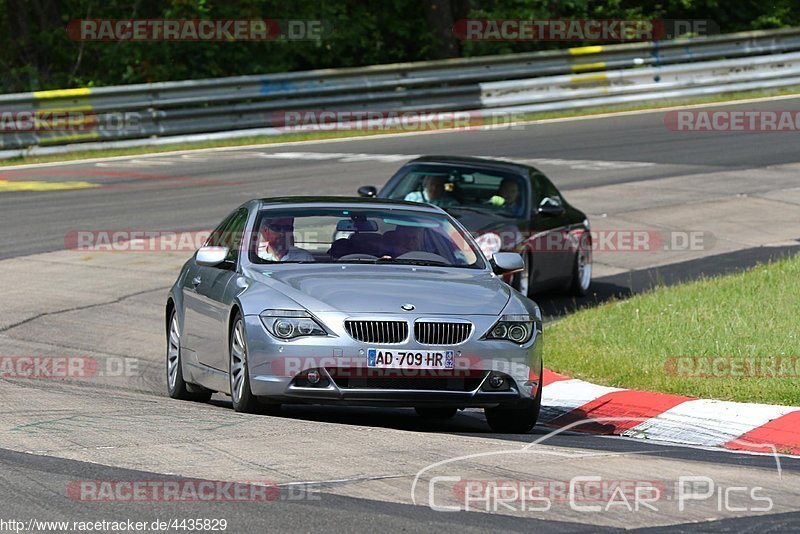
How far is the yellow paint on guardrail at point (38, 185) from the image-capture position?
74.8ft

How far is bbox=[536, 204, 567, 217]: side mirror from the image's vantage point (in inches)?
606

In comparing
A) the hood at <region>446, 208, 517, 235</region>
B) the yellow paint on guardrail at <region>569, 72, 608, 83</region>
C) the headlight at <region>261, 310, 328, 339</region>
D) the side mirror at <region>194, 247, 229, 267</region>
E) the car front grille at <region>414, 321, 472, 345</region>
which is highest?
the side mirror at <region>194, 247, 229, 267</region>

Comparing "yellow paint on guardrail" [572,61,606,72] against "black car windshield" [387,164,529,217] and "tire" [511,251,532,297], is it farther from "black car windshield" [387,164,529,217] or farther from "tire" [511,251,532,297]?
"tire" [511,251,532,297]

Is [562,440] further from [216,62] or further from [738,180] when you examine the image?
[216,62]

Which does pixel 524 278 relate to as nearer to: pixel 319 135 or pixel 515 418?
pixel 515 418

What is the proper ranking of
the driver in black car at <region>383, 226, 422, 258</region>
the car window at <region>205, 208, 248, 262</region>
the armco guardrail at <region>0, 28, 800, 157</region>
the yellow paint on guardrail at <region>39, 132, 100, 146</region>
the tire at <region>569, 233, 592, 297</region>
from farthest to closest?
the armco guardrail at <region>0, 28, 800, 157</region> → the yellow paint on guardrail at <region>39, 132, 100, 146</region> → the tire at <region>569, 233, 592, 297</region> → the car window at <region>205, 208, 248, 262</region> → the driver in black car at <region>383, 226, 422, 258</region>

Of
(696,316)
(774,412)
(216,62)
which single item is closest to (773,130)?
(216,62)

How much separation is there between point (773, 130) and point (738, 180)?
6.20 m

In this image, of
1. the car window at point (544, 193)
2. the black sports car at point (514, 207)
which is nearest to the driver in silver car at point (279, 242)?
the black sports car at point (514, 207)

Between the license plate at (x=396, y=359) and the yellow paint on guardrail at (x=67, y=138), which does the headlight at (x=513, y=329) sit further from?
the yellow paint on guardrail at (x=67, y=138)

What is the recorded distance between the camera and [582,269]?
16625 millimetres

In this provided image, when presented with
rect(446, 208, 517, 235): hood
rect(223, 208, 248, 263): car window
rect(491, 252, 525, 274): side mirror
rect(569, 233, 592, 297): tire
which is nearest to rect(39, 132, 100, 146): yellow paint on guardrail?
rect(569, 233, 592, 297): tire

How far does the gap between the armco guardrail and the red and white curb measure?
56.7 ft

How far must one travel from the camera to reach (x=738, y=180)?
24.2 metres
